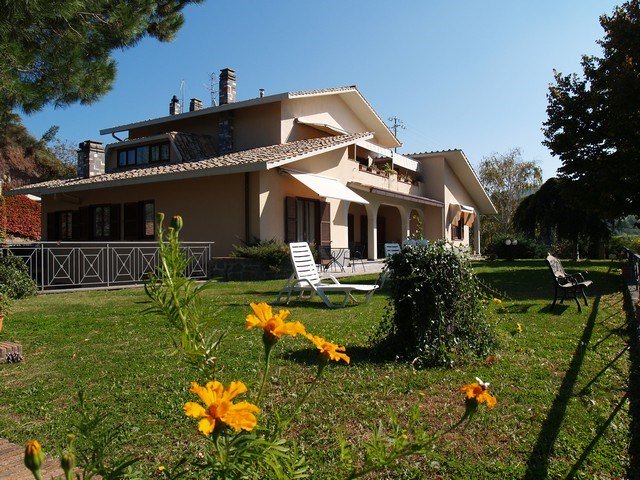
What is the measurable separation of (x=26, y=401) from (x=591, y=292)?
1049 centimetres

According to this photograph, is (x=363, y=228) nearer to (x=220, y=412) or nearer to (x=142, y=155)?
(x=142, y=155)

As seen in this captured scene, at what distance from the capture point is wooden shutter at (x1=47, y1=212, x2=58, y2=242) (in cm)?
2112

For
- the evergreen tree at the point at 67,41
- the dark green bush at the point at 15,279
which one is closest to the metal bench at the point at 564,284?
the evergreen tree at the point at 67,41

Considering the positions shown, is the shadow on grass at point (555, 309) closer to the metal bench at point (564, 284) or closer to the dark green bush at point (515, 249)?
the metal bench at point (564, 284)

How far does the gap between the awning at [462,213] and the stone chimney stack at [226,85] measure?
13.1 meters

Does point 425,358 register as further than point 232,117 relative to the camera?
No

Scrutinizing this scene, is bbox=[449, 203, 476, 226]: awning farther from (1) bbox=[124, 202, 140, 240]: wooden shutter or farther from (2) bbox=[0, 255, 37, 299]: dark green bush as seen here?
(2) bbox=[0, 255, 37, 299]: dark green bush

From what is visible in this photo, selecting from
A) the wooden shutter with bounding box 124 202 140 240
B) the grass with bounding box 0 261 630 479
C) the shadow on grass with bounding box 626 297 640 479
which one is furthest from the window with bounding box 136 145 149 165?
the shadow on grass with bounding box 626 297 640 479

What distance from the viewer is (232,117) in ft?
65.5

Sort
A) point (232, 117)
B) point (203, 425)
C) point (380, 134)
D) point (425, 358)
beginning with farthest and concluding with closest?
point (380, 134)
point (232, 117)
point (425, 358)
point (203, 425)

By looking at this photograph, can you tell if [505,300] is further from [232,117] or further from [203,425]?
[232,117]

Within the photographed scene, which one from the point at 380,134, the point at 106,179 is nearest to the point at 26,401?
the point at 106,179

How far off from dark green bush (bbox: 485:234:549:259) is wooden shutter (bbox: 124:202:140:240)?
16.7 m

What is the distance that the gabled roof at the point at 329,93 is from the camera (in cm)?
1861
